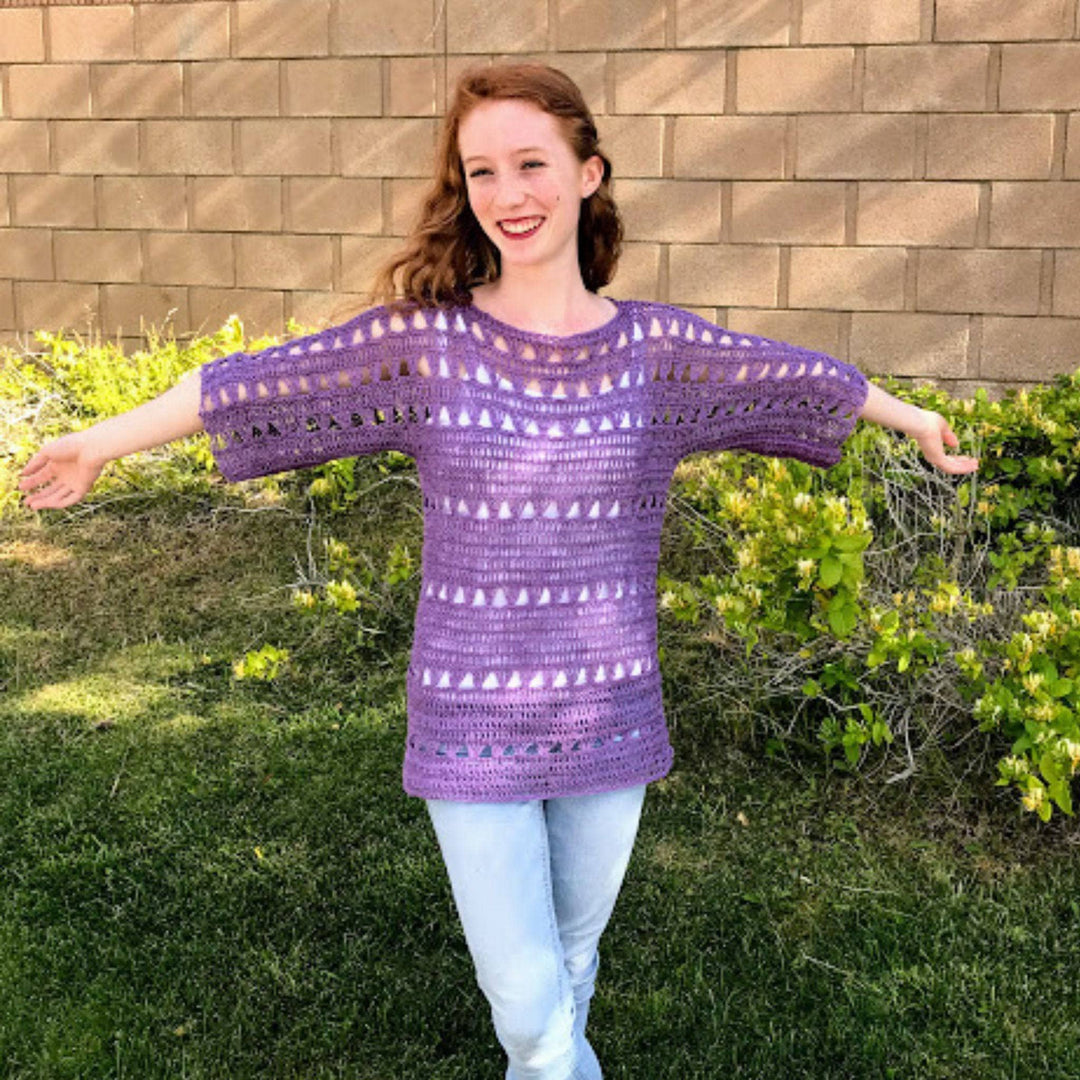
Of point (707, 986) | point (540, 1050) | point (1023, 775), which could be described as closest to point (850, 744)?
point (1023, 775)

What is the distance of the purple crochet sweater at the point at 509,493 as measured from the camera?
2199 millimetres

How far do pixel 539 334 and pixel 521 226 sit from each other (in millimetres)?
170

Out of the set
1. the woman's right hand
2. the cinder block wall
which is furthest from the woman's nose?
the cinder block wall

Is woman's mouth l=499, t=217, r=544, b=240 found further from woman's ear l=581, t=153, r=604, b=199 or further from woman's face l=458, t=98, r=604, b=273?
woman's ear l=581, t=153, r=604, b=199

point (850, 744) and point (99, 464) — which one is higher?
point (99, 464)

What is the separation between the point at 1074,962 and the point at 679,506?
230 centimetres

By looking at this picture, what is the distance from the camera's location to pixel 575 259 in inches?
92.4

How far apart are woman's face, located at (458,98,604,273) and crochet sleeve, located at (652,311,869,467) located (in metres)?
0.26

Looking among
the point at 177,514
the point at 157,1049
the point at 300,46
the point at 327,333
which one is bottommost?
the point at 157,1049

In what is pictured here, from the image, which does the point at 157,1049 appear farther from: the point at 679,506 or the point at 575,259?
the point at 679,506

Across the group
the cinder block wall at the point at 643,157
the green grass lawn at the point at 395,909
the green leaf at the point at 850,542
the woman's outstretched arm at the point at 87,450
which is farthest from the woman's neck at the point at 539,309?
the cinder block wall at the point at 643,157

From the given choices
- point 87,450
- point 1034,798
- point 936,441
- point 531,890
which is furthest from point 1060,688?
point 87,450

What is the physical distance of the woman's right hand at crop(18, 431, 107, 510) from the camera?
2166 millimetres

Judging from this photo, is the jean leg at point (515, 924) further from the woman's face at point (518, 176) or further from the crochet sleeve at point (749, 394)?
the woman's face at point (518, 176)
